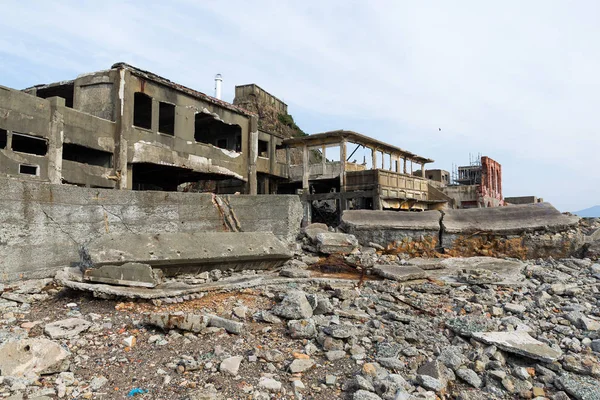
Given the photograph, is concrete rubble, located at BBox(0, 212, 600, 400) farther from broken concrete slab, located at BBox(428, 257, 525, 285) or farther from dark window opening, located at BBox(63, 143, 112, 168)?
dark window opening, located at BBox(63, 143, 112, 168)

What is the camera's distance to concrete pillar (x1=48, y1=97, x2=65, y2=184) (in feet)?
39.9

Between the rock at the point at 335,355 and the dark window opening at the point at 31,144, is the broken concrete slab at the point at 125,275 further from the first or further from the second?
the dark window opening at the point at 31,144

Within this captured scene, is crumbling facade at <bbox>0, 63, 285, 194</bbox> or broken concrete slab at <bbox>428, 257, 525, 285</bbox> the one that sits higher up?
crumbling facade at <bbox>0, 63, 285, 194</bbox>

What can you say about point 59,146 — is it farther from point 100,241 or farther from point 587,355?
point 587,355

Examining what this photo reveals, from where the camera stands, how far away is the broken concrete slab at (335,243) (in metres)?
7.95

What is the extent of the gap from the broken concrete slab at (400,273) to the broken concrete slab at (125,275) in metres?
3.63

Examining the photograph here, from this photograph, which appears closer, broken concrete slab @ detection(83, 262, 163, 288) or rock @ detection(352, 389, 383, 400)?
rock @ detection(352, 389, 383, 400)

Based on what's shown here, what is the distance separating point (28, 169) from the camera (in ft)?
38.7

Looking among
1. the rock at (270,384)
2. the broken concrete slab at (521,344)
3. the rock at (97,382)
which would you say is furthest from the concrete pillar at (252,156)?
the rock at (270,384)

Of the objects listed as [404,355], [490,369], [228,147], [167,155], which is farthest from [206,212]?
[228,147]

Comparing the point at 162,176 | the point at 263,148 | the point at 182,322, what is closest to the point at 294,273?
the point at 182,322

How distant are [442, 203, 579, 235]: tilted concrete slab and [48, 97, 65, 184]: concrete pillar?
39.7 feet

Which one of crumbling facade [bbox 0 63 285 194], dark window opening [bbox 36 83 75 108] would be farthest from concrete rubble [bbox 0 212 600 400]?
dark window opening [bbox 36 83 75 108]

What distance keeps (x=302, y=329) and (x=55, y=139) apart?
12122 mm
